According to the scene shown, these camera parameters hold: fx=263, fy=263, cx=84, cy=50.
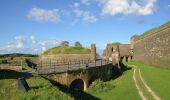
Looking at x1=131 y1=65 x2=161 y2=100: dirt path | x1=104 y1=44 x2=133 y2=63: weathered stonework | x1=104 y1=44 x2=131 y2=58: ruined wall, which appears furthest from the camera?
x1=104 y1=44 x2=131 y2=58: ruined wall

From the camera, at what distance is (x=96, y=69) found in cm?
3175

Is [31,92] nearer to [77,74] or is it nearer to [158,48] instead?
[77,74]

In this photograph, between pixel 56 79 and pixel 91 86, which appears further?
pixel 91 86

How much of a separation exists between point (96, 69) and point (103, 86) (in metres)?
3.56

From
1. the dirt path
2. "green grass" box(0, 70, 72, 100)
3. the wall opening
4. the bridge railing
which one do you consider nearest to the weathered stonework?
the bridge railing

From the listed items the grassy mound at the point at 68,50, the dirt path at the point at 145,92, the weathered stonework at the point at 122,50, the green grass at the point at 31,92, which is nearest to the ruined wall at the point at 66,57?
the grassy mound at the point at 68,50

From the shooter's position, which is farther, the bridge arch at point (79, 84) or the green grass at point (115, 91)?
the bridge arch at point (79, 84)

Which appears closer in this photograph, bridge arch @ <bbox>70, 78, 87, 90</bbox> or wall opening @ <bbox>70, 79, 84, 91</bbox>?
bridge arch @ <bbox>70, 78, 87, 90</bbox>

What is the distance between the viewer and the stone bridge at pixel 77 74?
24484mm

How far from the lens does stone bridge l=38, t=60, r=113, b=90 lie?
2448cm

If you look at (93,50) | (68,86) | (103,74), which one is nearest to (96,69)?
(103,74)

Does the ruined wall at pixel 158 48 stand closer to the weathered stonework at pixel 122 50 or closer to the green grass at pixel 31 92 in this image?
the weathered stonework at pixel 122 50

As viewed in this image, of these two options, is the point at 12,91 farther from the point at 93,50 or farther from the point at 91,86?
the point at 93,50

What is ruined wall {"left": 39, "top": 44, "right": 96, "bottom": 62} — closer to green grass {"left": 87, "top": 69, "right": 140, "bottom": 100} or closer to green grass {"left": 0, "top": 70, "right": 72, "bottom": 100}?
green grass {"left": 87, "top": 69, "right": 140, "bottom": 100}
